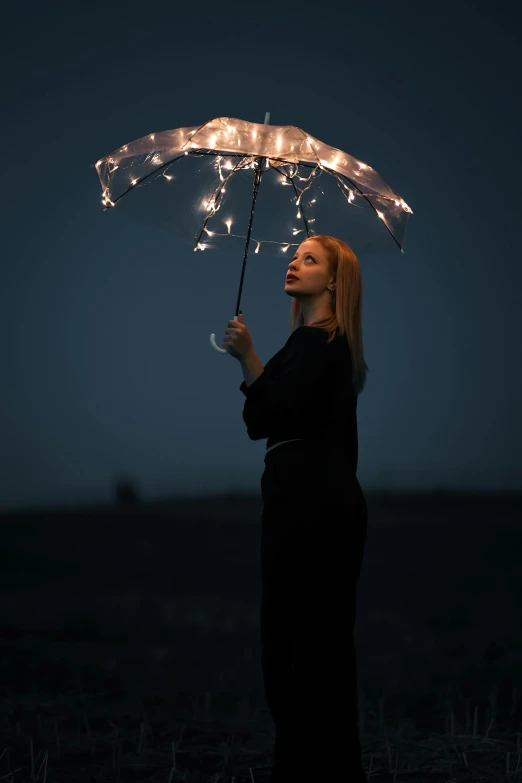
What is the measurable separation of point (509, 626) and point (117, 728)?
396 centimetres

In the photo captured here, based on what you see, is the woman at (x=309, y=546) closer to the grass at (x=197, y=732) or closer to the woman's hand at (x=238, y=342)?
the woman's hand at (x=238, y=342)

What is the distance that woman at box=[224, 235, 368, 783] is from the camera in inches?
108

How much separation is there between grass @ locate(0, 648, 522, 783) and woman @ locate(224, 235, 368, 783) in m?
0.82

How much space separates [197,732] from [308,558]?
1835 millimetres

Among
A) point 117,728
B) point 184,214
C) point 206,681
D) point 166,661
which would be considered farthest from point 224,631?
point 184,214

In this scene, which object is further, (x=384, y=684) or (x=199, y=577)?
(x=199, y=577)

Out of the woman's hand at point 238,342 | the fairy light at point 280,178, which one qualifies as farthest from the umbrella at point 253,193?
the woman's hand at point 238,342

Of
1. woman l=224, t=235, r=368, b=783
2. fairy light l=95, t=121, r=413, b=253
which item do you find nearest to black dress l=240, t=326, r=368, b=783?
woman l=224, t=235, r=368, b=783

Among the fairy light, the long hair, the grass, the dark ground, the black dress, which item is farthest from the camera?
the dark ground

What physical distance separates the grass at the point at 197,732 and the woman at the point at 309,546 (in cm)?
82

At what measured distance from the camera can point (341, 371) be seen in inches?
111

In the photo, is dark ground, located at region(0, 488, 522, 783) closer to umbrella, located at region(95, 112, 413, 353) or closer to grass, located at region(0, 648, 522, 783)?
grass, located at region(0, 648, 522, 783)

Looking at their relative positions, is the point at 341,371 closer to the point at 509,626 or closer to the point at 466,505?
the point at 509,626

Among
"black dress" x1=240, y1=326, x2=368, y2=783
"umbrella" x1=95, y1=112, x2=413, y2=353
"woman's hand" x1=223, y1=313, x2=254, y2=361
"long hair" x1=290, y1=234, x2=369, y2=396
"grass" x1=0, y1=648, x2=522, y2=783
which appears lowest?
"grass" x1=0, y1=648, x2=522, y2=783
